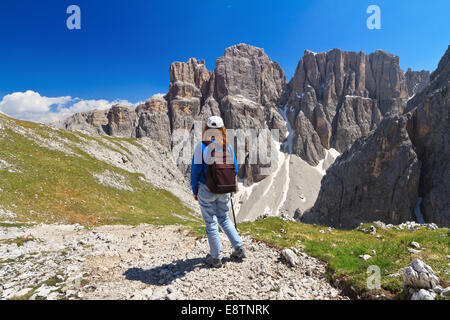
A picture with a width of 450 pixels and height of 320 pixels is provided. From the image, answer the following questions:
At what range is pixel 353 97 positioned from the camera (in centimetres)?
19138

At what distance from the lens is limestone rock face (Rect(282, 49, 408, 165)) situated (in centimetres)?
18625

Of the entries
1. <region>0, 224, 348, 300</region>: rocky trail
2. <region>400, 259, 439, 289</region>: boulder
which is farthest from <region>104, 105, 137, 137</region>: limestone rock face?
<region>400, 259, 439, 289</region>: boulder

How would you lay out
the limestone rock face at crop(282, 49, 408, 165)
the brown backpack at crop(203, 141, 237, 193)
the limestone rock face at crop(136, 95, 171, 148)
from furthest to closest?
the limestone rock face at crop(282, 49, 408, 165), the limestone rock face at crop(136, 95, 171, 148), the brown backpack at crop(203, 141, 237, 193)

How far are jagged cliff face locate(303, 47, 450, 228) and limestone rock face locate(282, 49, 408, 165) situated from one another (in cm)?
10355

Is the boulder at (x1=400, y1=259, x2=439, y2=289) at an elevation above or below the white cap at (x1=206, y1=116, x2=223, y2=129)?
below

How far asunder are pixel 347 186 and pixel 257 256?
8858 cm

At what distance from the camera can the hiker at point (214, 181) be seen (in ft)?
22.0

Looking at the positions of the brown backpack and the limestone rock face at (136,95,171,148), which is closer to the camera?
the brown backpack

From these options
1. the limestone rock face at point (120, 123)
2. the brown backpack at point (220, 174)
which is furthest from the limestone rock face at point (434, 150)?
the limestone rock face at point (120, 123)

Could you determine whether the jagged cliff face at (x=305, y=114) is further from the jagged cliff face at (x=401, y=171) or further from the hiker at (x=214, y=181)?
the hiker at (x=214, y=181)

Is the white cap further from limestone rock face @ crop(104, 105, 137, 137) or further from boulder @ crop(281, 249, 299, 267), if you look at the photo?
limestone rock face @ crop(104, 105, 137, 137)

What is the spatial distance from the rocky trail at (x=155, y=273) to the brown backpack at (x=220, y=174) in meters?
2.60

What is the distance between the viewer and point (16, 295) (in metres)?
5.77
